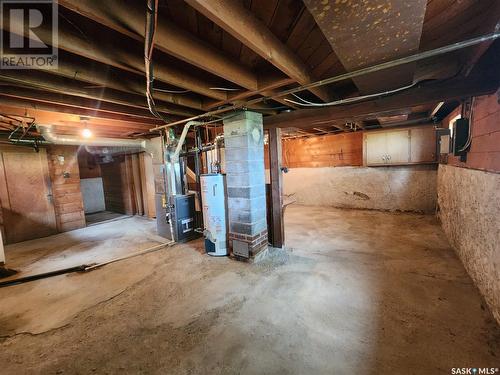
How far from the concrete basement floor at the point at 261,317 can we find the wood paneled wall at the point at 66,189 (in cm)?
309

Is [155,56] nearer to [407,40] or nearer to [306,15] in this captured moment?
[306,15]

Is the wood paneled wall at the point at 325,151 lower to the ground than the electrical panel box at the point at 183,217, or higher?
higher

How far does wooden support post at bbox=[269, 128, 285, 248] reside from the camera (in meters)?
3.15

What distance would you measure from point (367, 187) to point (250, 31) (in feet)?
17.2

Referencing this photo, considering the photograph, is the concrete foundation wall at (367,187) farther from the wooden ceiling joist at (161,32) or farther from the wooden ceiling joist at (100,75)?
the wooden ceiling joist at (100,75)

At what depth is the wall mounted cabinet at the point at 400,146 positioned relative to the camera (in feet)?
14.6

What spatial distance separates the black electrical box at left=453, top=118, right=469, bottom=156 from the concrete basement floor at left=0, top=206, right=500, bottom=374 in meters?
1.38

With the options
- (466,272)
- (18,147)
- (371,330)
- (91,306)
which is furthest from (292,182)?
(18,147)

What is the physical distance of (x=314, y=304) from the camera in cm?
193

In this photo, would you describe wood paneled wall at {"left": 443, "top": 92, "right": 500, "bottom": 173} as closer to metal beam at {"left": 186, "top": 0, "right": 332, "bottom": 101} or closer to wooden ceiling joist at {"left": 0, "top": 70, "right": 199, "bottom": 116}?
metal beam at {"left": 186, "top": 0, "right": 332, "bottom": 101}

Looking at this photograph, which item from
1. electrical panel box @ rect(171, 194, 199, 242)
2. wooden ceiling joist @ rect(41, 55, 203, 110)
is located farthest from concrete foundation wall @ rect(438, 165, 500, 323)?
electrical panel box @ rect(171, 194, 199, 242)

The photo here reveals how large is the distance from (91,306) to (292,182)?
5601 millimetres

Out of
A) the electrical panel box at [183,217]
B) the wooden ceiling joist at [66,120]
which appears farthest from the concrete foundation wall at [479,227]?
the wooden ceiling joist at [66,120]

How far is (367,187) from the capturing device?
5340 millimetres
